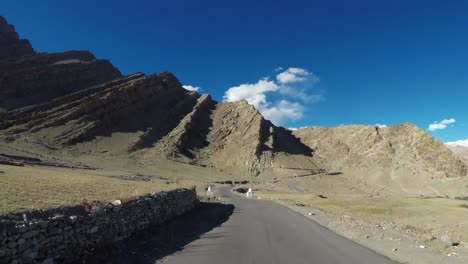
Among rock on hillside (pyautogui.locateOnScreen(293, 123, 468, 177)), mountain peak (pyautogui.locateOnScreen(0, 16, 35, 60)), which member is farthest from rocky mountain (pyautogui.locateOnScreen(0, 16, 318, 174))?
rock on hillside (pyautogui.locateOnScreen(293, 123, 468, 177))

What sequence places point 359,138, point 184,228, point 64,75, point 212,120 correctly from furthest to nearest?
point 359,138
point 212,120
point 64,75
point 184,228

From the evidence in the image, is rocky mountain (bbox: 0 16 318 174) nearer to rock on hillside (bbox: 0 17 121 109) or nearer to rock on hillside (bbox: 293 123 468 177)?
rock on hillside (bbox: 0 17 121 109)

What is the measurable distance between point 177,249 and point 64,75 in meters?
157

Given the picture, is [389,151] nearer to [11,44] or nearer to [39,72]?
[39,72]

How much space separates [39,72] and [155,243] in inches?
6001

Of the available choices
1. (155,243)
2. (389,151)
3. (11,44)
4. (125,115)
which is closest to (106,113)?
(125,115)

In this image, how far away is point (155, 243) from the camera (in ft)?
50.5

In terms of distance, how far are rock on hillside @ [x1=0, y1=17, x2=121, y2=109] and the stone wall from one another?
434 feet

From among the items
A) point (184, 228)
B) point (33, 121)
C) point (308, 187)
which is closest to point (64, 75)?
point (33, 121)

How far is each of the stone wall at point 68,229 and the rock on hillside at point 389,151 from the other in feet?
528

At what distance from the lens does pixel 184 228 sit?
2025 cm

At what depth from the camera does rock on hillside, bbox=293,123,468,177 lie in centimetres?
16050

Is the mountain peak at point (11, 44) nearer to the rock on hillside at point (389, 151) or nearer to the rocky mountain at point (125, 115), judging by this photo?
the rocky mountain at point (125, 115)

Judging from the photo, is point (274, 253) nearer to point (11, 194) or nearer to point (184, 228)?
point (184, 228)
